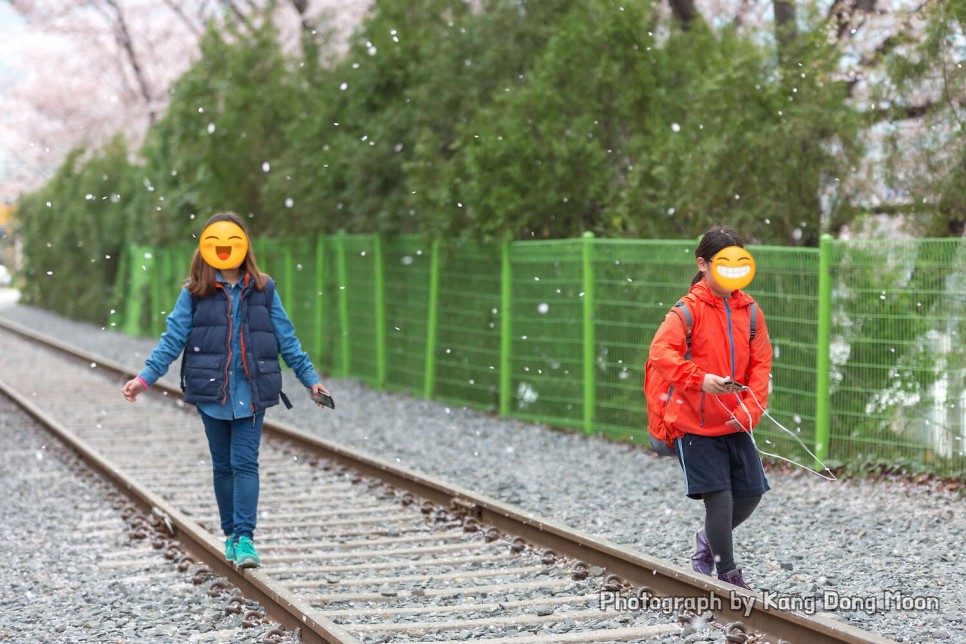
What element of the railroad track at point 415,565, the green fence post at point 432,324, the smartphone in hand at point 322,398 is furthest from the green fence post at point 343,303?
the smartphone in hand at point 322,398

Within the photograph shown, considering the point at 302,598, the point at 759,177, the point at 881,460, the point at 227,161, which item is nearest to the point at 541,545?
the point at 302,598

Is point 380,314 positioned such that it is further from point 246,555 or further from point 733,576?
point 733,576

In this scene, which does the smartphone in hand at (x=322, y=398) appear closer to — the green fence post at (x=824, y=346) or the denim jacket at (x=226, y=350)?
the denim jacket at (x=226, y=350)

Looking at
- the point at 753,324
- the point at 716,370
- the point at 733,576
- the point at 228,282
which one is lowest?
the point at 733,576

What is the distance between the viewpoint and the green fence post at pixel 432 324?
16188 millimetres

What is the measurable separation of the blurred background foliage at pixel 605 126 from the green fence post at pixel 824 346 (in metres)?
1.11

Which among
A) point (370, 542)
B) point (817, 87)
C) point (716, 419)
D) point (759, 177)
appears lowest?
point (370, 542)

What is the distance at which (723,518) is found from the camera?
6.03 metres

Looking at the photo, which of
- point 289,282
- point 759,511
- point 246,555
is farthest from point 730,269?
point 289,282

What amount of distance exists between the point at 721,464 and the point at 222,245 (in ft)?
8.57

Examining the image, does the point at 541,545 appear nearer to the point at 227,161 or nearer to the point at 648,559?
the point at 648,559

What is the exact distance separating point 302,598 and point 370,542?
68.5 inches

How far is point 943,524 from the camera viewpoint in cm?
799

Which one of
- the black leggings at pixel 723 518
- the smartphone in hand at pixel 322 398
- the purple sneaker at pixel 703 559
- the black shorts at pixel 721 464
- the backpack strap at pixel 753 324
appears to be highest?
the backpack strap at pixel 753 324
